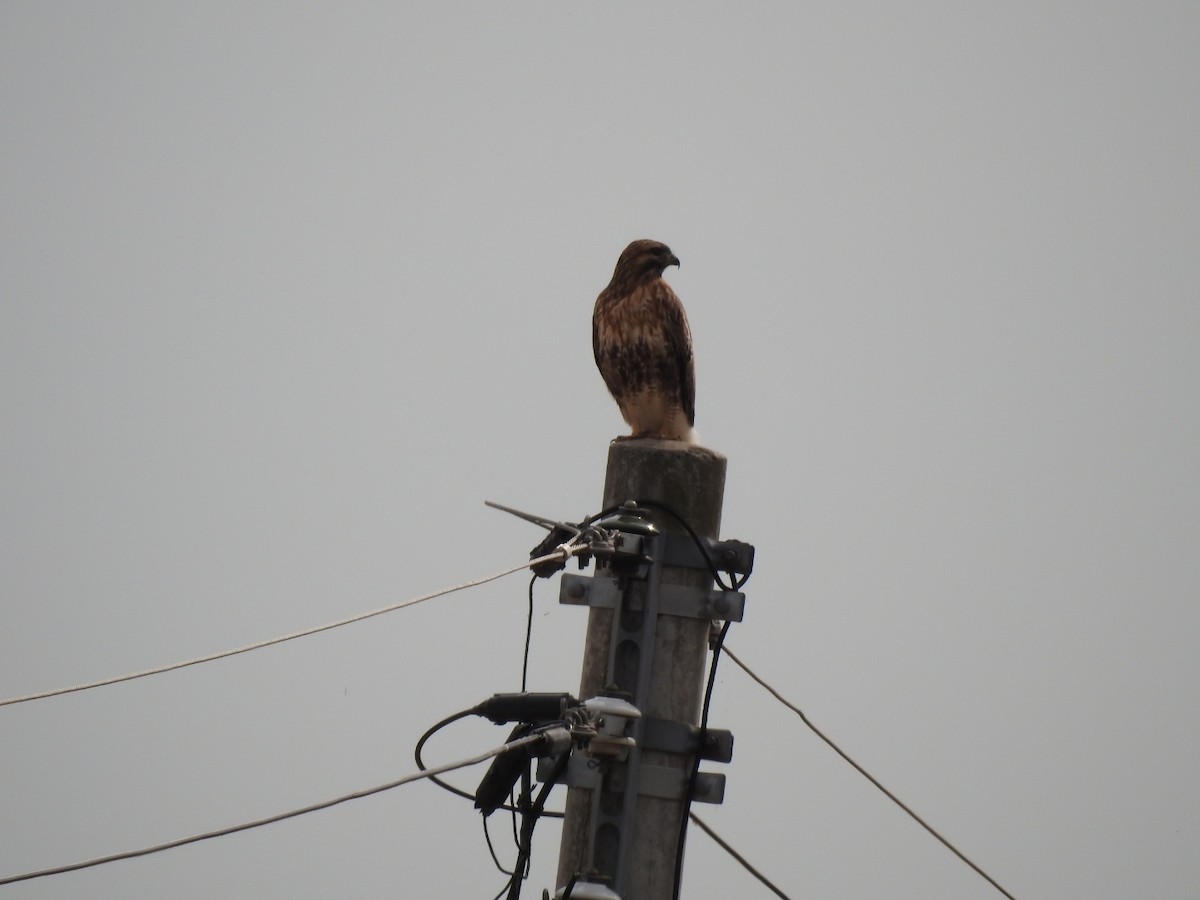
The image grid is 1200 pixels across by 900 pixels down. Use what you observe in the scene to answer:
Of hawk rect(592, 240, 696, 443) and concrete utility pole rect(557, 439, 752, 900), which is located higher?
hawk rect(592, 240, 696, 443)

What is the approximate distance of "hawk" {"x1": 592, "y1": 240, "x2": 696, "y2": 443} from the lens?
5840 millimetres

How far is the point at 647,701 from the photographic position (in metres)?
4.83

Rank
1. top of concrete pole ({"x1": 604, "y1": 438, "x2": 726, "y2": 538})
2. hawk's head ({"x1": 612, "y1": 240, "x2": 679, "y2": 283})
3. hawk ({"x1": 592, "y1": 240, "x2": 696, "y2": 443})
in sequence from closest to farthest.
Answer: top of concrete pole ({"x1": 604, "y1": 438, "x2": 726, "y2": 538}), hawk ({"x1": 592, "y1": 240, "x2": 696, "y2": 443}), hawk's head ({"x1": 612, "y1": 240, "x2": 679, "y2": 283})

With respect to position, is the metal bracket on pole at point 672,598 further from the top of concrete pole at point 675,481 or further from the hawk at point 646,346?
the hawk at point 646,346

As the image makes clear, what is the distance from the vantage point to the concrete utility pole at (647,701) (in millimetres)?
4777

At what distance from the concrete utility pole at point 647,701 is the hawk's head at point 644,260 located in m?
1.58

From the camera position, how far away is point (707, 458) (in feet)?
17.0

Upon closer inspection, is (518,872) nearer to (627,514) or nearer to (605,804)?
(605,804)

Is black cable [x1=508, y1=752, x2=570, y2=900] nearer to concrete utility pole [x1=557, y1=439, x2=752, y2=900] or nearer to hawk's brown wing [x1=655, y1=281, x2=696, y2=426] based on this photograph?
concrete utility pole [x1=557, y1=439, x2=752, y2=900]

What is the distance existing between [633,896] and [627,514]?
1.11m

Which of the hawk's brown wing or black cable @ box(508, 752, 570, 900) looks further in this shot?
the hawk's brown wing

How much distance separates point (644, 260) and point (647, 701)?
6.91 ft

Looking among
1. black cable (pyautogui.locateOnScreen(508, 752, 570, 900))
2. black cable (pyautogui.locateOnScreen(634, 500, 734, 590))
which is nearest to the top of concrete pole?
black cable (pyautogui.locateOnScreen(634, 500, 734, 590))

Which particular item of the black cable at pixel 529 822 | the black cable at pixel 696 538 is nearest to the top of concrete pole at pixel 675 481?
the black cable at pixel 696 538
